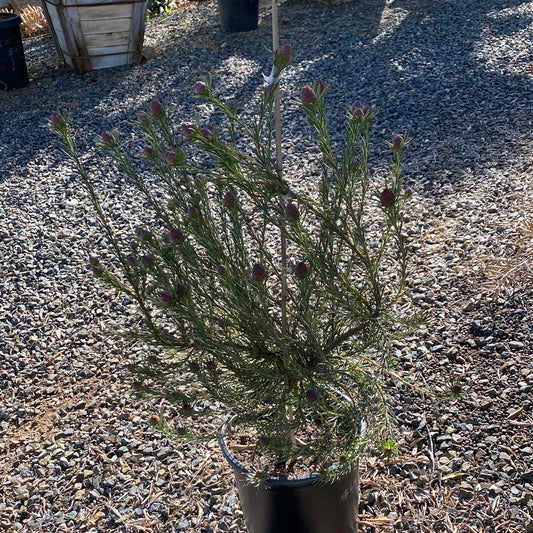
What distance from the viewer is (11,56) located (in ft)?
20.2

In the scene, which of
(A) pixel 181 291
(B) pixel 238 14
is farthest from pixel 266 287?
(B) pixel 238 14

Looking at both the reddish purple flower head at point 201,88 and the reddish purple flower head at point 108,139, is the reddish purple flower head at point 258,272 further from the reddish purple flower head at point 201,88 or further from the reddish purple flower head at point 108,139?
the reddish purple flower head at point 108,139

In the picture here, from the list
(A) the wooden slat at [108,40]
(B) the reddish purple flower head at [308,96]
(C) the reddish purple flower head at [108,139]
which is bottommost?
(A) the wooden slat at [108,40]

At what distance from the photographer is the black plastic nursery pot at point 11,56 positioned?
6105 millimetres

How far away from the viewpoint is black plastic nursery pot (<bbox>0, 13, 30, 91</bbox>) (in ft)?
20.0

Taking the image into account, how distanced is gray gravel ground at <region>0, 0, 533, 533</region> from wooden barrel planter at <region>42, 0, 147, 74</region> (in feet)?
2.19

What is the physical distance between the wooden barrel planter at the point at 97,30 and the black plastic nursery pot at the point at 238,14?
Result: 940 mm

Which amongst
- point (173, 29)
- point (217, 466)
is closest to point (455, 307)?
point (217, 466)

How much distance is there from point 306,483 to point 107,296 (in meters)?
1.86

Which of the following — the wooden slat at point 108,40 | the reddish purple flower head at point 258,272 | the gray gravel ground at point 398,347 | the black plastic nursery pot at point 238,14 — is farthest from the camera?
the black plastic nursery pot at point 238,14

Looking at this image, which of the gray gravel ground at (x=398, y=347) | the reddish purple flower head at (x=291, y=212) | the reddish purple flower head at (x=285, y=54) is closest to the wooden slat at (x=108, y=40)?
the gray gravel ground at (x=398, y=347)

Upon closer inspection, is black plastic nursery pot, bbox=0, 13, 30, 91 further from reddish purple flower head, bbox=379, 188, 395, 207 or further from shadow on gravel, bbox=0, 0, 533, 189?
reddish purple flower head, bbox=379, 188, 395, 207

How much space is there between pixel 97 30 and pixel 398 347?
16.6ft

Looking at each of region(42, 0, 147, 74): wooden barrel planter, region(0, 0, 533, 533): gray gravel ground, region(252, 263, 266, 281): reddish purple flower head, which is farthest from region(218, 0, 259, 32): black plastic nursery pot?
region(252, 263, 266, 281): reddish purple flower head
